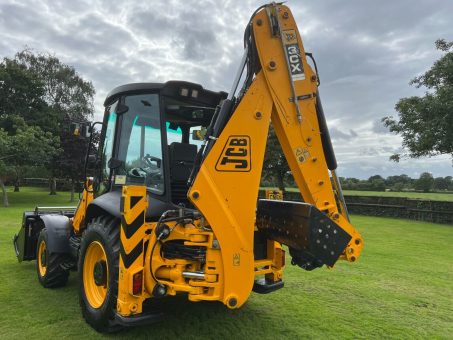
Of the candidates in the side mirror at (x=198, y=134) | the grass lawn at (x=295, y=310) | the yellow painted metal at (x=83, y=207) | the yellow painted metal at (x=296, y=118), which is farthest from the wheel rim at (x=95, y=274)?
the yellow painted metal at (x=296, y=118)

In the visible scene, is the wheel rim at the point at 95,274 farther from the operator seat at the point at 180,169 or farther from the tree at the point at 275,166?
the tree at the point at 275,166

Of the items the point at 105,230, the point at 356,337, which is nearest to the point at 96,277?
the point at 105,230

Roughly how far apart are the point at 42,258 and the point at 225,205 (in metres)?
3.86

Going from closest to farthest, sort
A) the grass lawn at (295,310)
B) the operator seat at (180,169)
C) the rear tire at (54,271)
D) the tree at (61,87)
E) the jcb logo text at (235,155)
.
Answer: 1. the jcb logo text at (235,155)
2. the grass lawn at (295,310)
3. the operator seat at (180,169)
4. the rear tire at (54,271)
5. the tree at (61,87)

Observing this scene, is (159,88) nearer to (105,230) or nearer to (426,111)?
(105,230)

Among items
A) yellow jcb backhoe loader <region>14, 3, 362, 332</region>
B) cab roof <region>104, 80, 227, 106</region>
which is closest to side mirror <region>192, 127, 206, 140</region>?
cab roof <region>104, 80, 227, 106</region>

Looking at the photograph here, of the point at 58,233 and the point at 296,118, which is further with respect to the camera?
the point at 58,233

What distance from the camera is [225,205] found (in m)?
3.21

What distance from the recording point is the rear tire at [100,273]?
3.56 meters

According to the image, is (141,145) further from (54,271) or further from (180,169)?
(54,271)

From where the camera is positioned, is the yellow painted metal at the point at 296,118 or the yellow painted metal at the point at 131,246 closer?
the yellow painted metal at the point at 131,246

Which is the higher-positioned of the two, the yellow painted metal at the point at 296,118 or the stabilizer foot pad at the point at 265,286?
the yellow painted metal at the point at 296,118

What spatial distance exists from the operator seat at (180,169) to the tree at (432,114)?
540 inches

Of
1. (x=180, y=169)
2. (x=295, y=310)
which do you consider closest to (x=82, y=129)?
(x=180, y=169)
